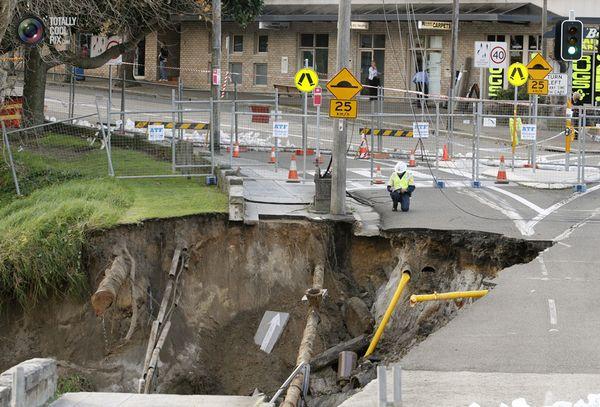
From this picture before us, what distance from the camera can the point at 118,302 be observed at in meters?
16.8

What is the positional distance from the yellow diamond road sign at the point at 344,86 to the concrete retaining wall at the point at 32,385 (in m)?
8.84

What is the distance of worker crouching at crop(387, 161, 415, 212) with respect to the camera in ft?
63.6

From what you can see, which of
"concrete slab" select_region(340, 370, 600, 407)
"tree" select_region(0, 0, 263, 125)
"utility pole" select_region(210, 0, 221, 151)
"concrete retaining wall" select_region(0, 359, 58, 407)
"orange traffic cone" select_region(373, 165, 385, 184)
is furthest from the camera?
"utility pole" select_region(210, 0, 221, 151)

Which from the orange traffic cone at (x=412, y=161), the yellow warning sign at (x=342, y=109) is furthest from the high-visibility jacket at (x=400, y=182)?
the orange traffic cone at (x=412, y=161)

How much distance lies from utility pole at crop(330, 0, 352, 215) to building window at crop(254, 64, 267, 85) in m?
30.4

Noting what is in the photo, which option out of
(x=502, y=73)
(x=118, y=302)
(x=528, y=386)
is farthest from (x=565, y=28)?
(x=502, y=73)

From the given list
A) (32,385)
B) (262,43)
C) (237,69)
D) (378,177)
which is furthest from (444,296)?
(237,69)

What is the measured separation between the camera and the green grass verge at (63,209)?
55.2 ft

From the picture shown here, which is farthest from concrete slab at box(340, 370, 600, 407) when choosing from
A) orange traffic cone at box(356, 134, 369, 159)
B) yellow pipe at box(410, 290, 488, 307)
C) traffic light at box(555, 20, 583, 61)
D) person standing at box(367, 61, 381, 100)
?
person standing at box(367, 61, 381, 100)

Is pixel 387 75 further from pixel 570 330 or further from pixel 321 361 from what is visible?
pixel 570 330

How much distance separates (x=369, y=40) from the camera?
155 ft

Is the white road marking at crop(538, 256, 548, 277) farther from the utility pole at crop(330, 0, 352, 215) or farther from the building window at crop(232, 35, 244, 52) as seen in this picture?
the building window at crop(232, 35, 244, 52)

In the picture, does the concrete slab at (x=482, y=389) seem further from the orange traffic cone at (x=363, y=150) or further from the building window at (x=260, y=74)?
the building window at (x=260, y=74)

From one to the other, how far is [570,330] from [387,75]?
1404 inches
